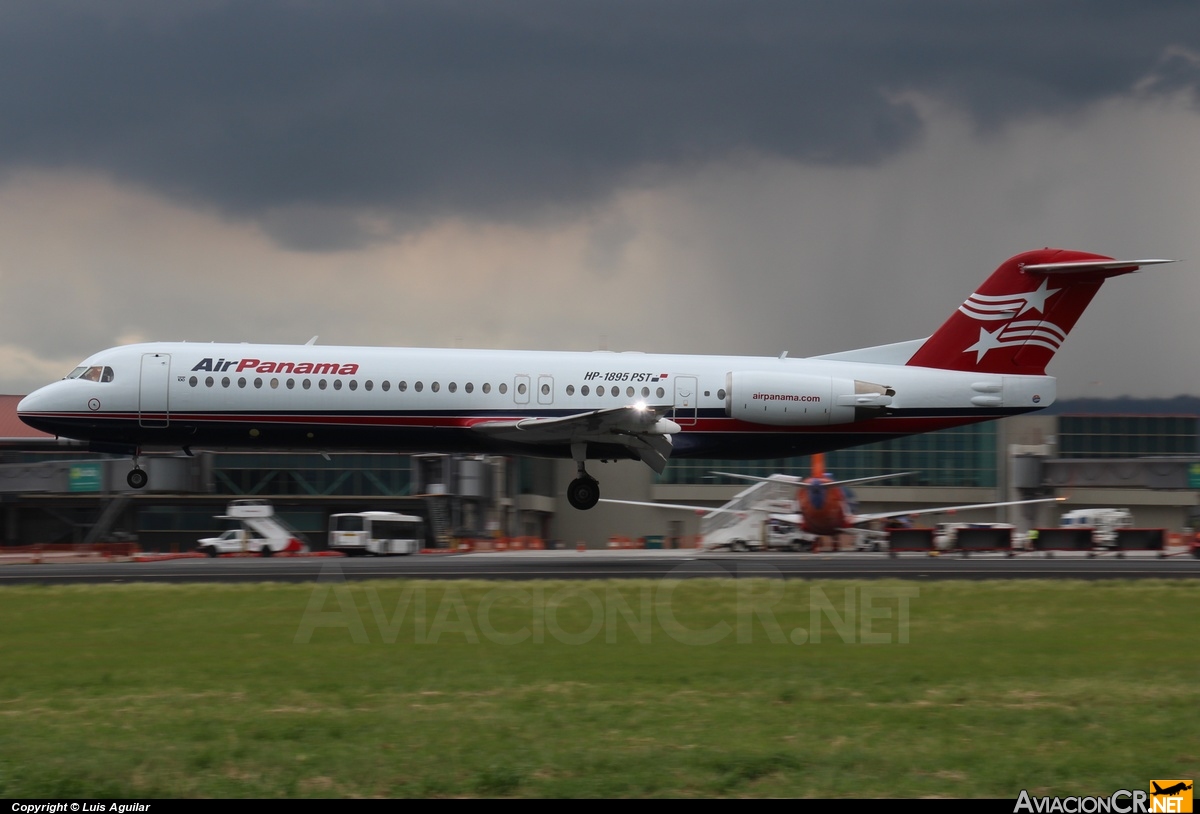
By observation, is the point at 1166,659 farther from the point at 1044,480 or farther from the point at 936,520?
the point at 936,520

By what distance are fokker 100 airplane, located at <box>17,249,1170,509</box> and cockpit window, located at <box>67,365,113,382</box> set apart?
4 cm

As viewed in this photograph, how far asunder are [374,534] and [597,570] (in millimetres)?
20593

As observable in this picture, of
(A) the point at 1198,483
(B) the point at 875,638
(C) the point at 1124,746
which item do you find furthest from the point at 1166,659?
(A) the point at 1198,483

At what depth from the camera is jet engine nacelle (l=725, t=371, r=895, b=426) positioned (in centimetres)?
2992

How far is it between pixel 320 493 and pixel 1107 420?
2286 inches

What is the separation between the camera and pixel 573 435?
97.4 ft

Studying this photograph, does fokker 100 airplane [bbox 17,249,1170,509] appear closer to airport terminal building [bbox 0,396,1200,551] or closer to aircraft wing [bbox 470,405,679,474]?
aircraft wing [bbox 470,405,679,474]

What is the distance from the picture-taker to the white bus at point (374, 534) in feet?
152

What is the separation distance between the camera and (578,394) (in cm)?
3027

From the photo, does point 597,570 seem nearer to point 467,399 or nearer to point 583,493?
point 583,493
